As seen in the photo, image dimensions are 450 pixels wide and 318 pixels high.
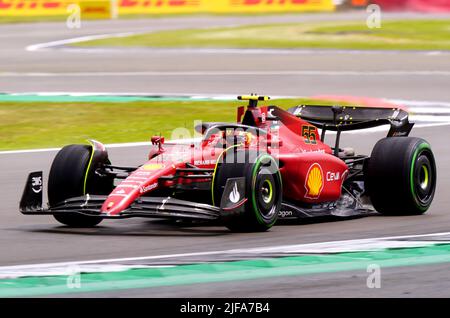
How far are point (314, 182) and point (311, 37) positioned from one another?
27.4m

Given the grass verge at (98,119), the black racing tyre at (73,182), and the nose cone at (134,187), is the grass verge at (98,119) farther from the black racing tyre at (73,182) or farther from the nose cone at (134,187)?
the nose cone at (134,187)

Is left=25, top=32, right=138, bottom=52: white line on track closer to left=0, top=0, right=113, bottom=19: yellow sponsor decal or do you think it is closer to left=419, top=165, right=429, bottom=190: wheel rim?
left=0, top=0, right=113, bottom=19: yellow sponsor decal

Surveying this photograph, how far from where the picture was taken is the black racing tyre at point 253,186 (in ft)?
31.2

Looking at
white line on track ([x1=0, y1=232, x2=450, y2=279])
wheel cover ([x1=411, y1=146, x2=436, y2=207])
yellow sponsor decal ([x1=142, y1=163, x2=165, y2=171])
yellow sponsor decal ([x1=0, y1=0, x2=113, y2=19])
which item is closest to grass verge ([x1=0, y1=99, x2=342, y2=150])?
wheel cover ([x1=411, y1=146, x2=436, y2=207])

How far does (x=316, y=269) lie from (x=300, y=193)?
226 cm

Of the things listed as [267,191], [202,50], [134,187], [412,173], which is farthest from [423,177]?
[202,50]

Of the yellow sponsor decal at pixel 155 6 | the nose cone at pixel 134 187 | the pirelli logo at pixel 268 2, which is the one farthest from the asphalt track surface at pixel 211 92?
the pirelli logo at pixel 268 2

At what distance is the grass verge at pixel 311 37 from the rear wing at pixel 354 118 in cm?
2203

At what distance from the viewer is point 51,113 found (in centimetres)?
1961

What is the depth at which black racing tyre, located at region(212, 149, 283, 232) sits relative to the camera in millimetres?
9523

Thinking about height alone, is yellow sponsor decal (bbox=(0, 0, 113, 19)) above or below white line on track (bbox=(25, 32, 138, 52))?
above

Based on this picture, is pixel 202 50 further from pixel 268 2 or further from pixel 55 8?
pixel 268 2
